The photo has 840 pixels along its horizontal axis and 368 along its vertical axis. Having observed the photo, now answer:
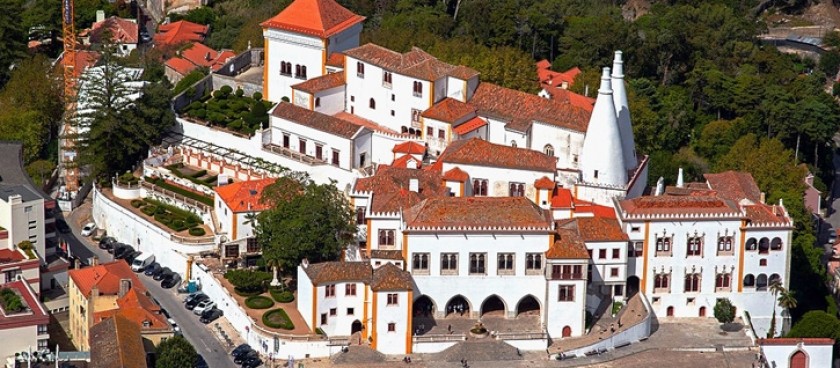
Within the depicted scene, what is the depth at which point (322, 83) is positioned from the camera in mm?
114312

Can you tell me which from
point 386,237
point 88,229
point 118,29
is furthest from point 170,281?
point 118,29

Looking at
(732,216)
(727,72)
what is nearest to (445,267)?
(732,216)

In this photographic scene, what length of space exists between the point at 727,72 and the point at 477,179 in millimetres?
37788

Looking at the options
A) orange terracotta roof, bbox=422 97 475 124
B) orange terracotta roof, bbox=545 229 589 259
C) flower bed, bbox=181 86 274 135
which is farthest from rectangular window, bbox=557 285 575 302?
flower bed, bbox=181 86 274 135

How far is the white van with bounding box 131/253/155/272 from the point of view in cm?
10831

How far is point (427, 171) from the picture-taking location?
342ft

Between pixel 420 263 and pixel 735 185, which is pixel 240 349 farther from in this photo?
pixel 735 185

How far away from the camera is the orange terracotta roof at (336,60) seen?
4572 inches

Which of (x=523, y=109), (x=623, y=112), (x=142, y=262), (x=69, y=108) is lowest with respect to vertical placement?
(x=142, y=262)

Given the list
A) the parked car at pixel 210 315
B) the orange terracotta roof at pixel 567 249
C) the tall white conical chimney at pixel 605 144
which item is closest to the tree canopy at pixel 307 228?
the parked car at pixel 210 315

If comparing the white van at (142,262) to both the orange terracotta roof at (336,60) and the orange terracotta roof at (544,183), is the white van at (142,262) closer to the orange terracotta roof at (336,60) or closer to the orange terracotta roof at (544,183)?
the orange terracotta roof at (336,60)

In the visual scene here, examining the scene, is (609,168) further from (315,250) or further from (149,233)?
(149,233)

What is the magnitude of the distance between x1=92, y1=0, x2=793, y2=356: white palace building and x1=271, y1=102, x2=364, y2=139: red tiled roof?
0.13 m

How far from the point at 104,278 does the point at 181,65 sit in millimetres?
33363
